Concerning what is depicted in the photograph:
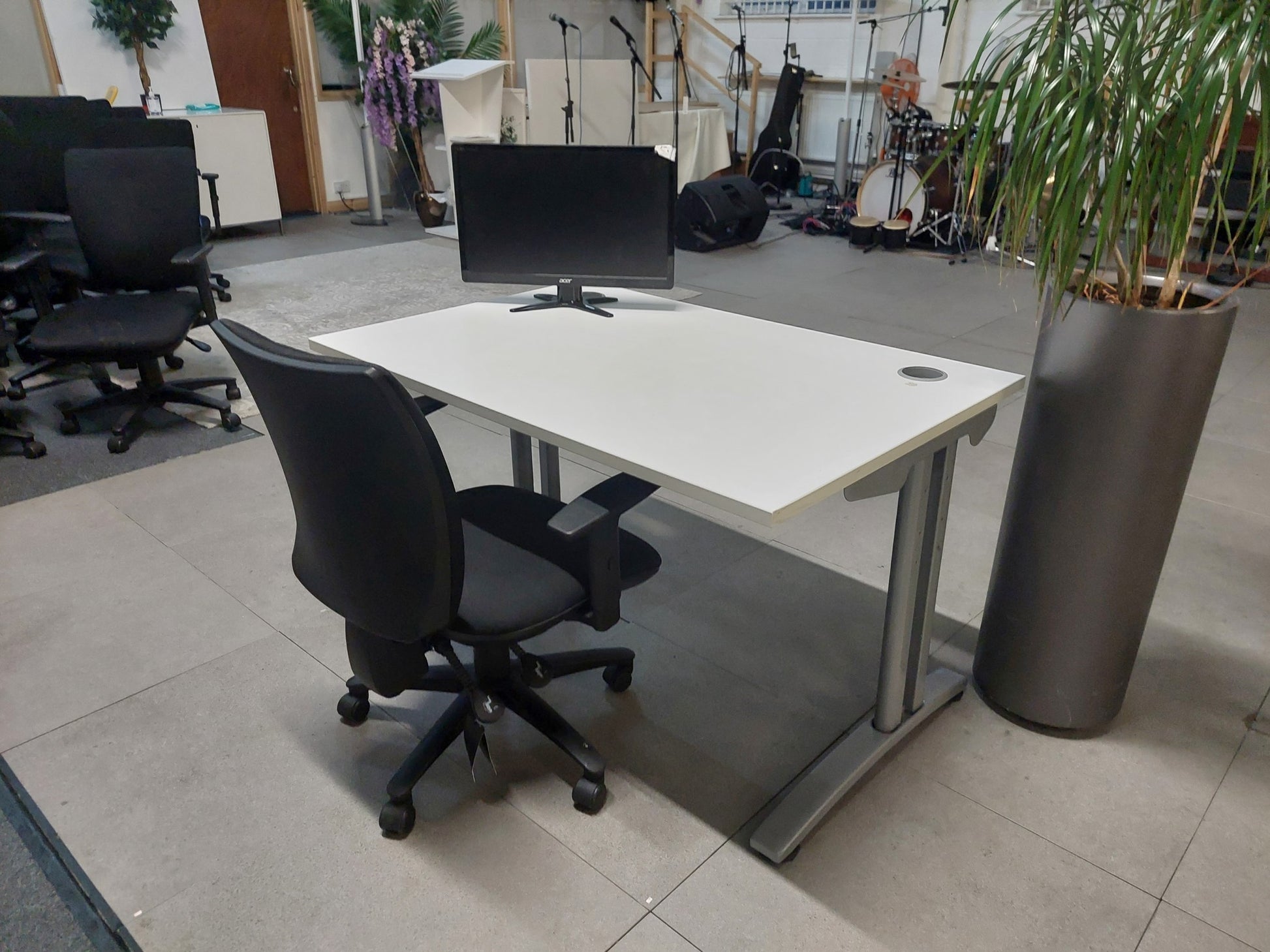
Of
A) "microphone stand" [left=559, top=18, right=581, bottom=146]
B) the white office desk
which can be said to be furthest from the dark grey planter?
"microphone stand" [left=559, top=18, right=581, bottom=146]

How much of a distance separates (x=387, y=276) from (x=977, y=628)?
4267 mm

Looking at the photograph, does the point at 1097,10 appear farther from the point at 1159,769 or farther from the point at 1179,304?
the point at 1159,769

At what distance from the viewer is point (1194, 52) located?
1.33m

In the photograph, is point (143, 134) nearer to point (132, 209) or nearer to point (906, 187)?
point (132, 209)

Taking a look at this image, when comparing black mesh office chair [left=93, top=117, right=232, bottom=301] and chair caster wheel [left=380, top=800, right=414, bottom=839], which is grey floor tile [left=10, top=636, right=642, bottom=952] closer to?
chair caster wheel [left=380, top=800, right=414, bottom=839]

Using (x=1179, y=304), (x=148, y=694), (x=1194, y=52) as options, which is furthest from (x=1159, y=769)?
(x=148, y=694)

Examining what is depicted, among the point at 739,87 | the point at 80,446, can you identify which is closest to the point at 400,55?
the point at 739,87

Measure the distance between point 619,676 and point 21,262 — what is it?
2.68m

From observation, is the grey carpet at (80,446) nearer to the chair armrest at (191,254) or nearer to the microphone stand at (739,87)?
the chair armrest at (191,254)

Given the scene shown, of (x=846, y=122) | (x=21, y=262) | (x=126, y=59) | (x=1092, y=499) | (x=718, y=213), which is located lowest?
(x=718, y=213)

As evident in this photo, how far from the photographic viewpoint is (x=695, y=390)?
1.80m

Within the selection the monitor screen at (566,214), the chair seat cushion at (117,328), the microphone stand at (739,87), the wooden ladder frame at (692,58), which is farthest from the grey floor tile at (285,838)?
the microphone stand at (739,87)

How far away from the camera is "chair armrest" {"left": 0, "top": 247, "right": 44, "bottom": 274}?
317cm

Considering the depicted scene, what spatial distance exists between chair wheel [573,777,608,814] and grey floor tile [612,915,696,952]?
0.25m
